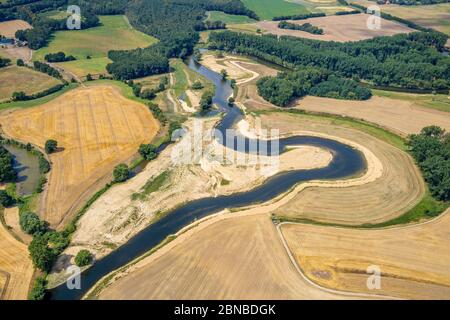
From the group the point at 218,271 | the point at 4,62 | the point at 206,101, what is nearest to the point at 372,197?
the point at 218,271

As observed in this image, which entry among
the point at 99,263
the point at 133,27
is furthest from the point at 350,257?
the point at 133,27

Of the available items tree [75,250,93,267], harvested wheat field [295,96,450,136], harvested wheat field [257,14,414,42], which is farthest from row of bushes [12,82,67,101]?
harvested wheat field [257,14,414,42]

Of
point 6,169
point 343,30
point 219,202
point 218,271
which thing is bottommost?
point 218,271

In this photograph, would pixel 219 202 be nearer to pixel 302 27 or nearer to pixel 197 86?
pixel 197 86

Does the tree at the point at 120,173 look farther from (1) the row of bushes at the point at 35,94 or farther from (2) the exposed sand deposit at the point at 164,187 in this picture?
(1) the row of bushes at the point at 35,94

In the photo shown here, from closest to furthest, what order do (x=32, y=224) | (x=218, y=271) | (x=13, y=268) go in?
(x=218, y=271), (x=13, y=268), (x=32, y=224)

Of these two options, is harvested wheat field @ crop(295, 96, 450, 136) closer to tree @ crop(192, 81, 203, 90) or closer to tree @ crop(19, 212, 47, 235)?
tree @ crop(192, 81, 203, 90)
